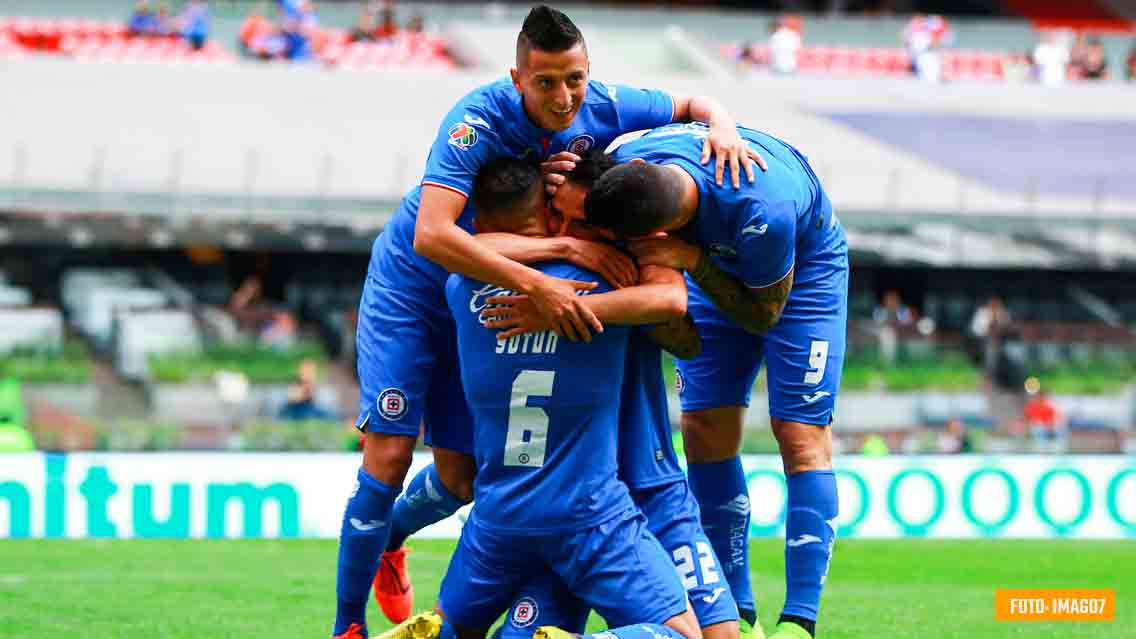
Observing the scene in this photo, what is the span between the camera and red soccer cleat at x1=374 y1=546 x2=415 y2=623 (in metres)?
6.98

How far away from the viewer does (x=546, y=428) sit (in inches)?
197

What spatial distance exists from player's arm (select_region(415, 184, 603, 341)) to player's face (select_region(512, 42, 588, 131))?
40 cm

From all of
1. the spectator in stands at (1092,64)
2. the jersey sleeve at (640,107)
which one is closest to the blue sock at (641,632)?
the jersey sleeve at (640,107)

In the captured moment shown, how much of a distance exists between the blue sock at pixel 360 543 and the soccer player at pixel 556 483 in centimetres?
95

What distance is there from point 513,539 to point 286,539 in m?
7.69

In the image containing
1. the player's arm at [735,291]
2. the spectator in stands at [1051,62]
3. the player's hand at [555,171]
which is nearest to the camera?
the player's hand at [555,171]

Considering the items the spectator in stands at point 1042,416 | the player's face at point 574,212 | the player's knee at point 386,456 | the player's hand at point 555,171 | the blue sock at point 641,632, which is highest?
the player's hand at point 555,171

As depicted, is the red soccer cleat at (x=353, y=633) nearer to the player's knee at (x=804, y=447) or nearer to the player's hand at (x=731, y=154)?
the player's knee at (x=804, y=447)

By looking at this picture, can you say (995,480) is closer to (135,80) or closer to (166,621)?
(166,621)

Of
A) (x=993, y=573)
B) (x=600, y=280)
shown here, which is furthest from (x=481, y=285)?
(x=993, y=573)

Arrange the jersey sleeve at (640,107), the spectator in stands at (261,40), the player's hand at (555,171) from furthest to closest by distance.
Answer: the spectator in stands at (261,40) < the jersey sleeve at (640,107) < the player's hand at (555,171)

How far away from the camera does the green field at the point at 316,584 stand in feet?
24.1

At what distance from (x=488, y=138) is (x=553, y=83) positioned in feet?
0.90

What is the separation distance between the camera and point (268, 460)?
12.8 metres
